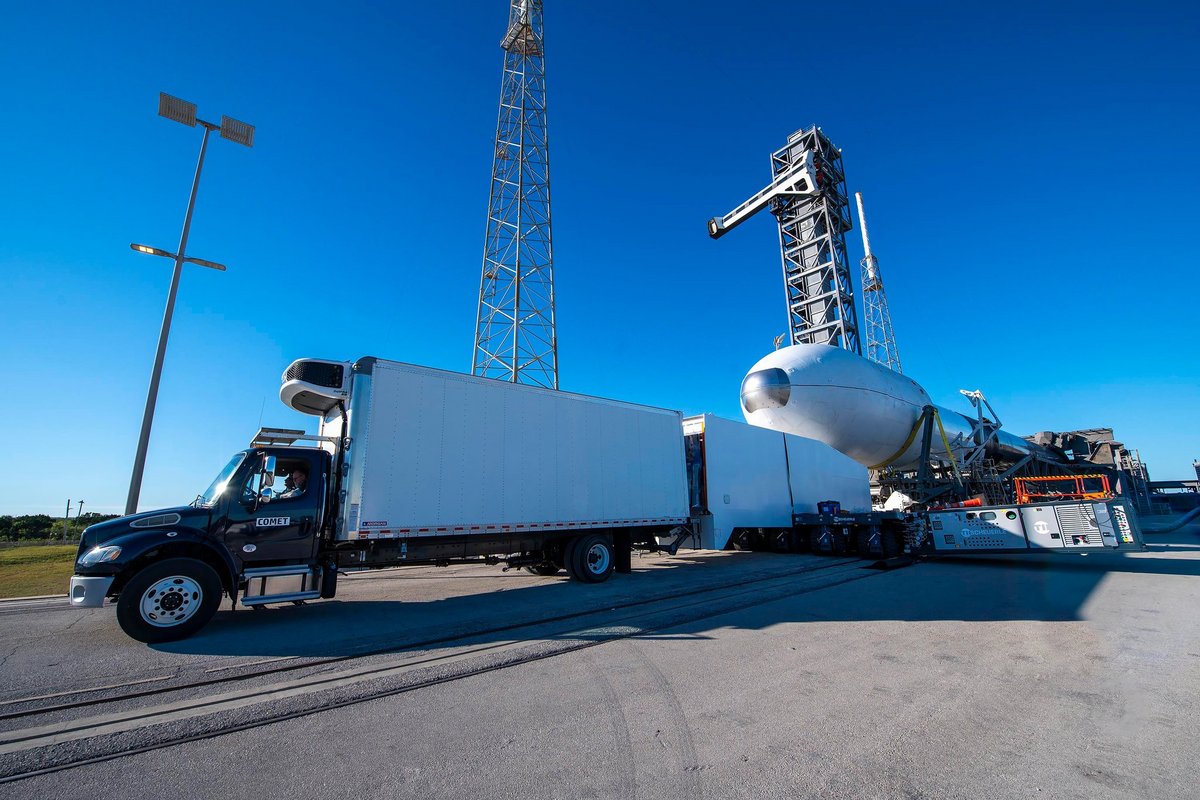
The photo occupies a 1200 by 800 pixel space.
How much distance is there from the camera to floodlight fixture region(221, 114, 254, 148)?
12.2 meters

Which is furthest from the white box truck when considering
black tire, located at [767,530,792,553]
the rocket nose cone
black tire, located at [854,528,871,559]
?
black tire, located at [854,528,871,559]

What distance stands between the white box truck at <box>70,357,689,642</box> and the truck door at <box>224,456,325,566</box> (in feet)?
0.05

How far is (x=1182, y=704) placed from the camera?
12.8 feet

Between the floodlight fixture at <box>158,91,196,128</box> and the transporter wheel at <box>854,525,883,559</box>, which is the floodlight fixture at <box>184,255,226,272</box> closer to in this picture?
the floodlight fixture at <box>158,91,196,128</box>

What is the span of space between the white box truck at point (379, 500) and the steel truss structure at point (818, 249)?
93.1 ft

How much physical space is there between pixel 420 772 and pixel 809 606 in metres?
6.34

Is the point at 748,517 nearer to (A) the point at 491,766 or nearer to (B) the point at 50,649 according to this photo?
(A) the point at 491,766

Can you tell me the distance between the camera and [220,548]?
6352 millimetres

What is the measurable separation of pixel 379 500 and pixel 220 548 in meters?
1.92

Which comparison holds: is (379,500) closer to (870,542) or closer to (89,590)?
(89,590)

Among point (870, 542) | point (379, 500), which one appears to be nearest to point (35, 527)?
point (379, 500)

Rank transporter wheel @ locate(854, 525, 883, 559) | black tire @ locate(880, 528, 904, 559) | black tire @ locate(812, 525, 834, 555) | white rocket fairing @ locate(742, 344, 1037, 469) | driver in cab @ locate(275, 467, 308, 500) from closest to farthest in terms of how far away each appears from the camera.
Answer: driver in cab @ locate(275, 467, 308, 500)
transporter wheel @ locate(854, 525, 883, 559)
black tire @ locate(880, 528, 904, 559)
black tire @ locate(812, 525, 834, 555)
white rocket fairing @ locate(742, 344, 1037, 469)

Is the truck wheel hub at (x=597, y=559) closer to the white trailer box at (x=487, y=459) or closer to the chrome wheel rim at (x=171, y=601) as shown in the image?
the white trailer box at (x=487, y=459)

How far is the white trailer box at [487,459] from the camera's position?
759 centimetres
